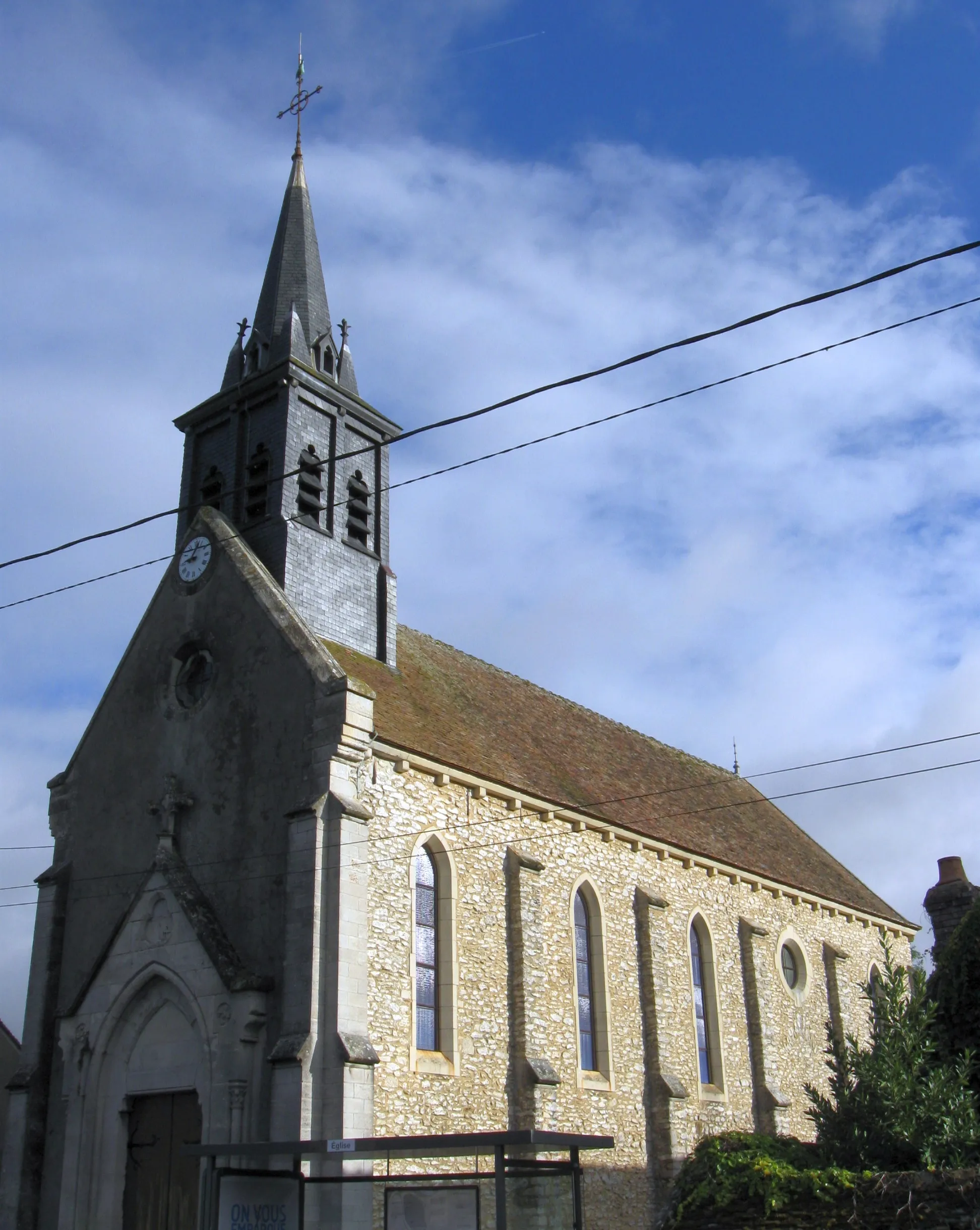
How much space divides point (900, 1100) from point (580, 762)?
11.7 m

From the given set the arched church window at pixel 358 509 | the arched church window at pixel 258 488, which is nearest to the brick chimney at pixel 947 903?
the arched church window at pixel 358 509

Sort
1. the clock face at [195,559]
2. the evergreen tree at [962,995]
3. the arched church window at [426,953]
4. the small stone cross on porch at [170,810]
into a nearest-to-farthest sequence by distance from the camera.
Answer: the evergreen tree at [962,995] < the arched church window at [426,953] < the small stone cross on porch at [170,810] < the clock face at [195,559]

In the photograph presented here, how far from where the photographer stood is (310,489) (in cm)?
2459

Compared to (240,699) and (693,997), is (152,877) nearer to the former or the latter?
(240,699)

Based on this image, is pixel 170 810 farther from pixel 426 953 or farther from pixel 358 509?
pixel 358 509

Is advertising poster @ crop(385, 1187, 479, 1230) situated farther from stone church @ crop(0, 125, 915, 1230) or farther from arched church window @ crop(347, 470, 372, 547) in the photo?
arched church window @ crop(347, 470, 372, 547)

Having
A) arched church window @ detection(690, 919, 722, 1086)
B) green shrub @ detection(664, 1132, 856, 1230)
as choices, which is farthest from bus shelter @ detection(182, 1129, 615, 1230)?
arched church window @ detection(690, 919, 722, 1086)

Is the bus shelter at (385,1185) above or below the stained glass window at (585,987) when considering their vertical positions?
below

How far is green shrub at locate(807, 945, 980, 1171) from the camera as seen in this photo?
1590cm

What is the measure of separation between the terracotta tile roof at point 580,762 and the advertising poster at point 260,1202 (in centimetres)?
707

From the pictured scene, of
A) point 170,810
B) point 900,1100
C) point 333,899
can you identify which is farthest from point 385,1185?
point 170,810

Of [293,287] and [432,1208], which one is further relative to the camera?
[293,287]

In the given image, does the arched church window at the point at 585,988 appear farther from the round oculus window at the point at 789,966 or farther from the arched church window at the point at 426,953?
the round oculus window at the point at 789,966

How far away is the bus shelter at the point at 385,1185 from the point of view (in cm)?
1291
